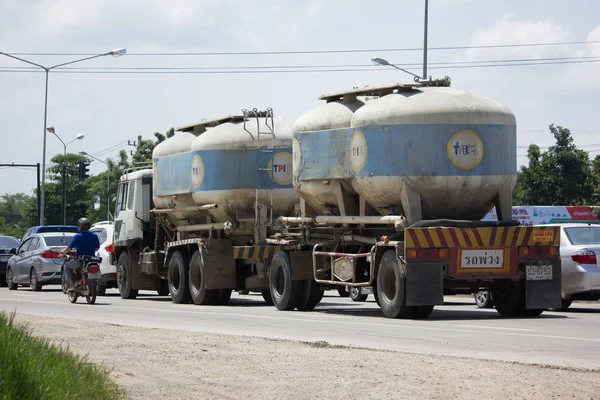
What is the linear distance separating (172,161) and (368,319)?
9233 millimetres

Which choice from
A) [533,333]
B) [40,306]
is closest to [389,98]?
[533,333]

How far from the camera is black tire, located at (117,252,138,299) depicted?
90.8ft

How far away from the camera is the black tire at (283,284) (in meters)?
20.9

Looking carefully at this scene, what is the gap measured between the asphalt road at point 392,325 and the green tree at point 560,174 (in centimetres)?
3661

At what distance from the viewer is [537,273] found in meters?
18.1

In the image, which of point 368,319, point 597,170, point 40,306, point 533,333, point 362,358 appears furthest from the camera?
point 597,170

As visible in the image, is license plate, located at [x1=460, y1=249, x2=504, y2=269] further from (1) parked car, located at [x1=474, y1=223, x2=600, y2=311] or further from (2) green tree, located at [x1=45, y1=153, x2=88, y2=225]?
(2) green tree, located at [x1=45, y1=153, x2=88, y2=225]

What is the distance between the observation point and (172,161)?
26.0 meters

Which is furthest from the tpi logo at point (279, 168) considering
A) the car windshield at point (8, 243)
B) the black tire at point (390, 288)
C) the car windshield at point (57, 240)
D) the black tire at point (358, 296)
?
the car windshield at point (8, 243)

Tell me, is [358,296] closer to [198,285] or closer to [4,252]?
[198,285]

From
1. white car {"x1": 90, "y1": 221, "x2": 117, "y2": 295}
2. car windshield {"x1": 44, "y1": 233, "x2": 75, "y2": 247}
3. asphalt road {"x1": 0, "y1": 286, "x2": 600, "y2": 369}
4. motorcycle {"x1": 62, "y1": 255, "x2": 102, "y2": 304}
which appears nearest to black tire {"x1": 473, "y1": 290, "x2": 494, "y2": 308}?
asphalt road {"x1": 0, "y1": 286, "x2": 600, "y2": 369}

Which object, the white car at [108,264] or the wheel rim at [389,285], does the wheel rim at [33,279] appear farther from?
the wheel rim at [389,285]

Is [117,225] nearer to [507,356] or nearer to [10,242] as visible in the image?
[10,242]

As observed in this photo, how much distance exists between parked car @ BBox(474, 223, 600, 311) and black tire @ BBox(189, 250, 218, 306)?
7460mm
